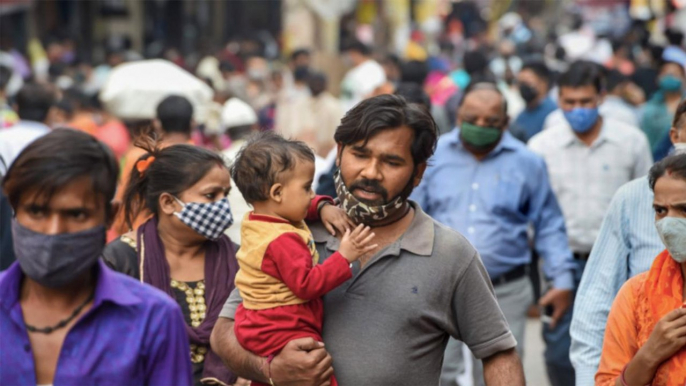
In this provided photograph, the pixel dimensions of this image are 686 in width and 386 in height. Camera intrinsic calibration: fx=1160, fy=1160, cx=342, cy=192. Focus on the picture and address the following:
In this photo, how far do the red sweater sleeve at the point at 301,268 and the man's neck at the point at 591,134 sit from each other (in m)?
4.12

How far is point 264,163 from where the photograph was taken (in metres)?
3.94

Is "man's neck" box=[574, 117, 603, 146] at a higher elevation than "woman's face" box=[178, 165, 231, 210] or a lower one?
lower

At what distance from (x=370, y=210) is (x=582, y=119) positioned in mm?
3978

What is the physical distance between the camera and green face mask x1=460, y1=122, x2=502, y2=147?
22.0 ft

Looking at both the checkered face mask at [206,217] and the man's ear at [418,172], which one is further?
the checkered face mask at [206,217]

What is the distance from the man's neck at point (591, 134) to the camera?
750 centimetres

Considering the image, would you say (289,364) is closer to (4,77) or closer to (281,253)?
(281,253)

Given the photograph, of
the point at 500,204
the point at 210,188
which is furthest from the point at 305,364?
the point at 500,204

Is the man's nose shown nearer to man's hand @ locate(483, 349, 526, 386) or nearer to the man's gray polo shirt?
the man's gray polo shirt

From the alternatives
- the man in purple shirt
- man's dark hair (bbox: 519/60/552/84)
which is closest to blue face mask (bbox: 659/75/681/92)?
man's dark hair (bbox: 519/60/552/84)

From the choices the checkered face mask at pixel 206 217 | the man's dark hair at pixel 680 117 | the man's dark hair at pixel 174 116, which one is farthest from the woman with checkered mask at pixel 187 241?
the man's dark hair at pixel 174 116

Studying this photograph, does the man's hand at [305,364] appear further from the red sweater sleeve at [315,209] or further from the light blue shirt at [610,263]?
the light blue shirt at [610,263]

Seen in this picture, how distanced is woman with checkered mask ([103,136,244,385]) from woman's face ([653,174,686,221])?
1.74 m

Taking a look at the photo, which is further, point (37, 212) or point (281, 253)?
point (281, 253)
